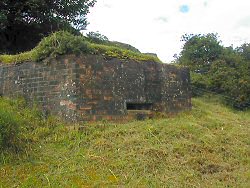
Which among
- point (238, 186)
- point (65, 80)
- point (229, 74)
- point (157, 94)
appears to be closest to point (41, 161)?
point (65, 80)

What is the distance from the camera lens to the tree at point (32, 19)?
430 inches

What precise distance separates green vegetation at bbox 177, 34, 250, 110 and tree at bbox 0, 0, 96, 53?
5.94m

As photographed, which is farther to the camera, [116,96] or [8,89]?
[8,89]

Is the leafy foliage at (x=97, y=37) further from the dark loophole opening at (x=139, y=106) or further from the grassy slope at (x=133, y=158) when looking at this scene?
the grassy slope at (x=133, y=158)

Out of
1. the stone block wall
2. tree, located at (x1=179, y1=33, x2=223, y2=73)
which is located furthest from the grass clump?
tree, located at (x1=179, y1=33, x2=223, y2=73)

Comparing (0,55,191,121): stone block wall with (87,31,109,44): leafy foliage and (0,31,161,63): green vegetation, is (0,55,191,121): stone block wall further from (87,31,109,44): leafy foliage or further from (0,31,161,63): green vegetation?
(87,31,109,44): leafy foliage

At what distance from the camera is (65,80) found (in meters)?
7.84

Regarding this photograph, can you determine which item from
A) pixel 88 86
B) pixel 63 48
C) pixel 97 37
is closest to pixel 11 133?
pixel 88 86

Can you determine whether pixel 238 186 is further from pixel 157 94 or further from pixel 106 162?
pixel 157 94

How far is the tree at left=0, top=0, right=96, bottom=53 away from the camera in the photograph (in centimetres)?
1093

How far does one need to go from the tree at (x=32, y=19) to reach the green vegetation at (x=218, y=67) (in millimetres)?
5936

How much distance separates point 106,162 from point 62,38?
3202 millimetres

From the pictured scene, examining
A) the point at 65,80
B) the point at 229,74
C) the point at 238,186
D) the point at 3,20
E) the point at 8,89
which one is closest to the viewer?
the point at 238,186

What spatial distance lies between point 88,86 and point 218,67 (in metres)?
8.94
